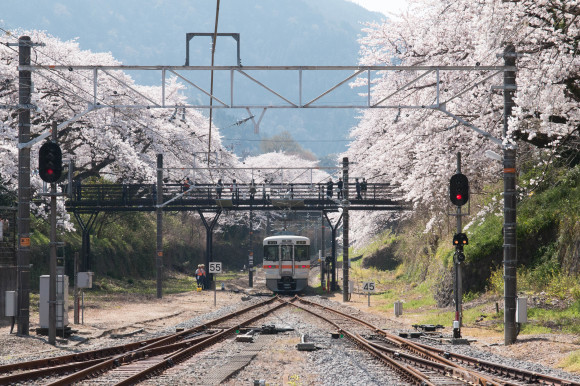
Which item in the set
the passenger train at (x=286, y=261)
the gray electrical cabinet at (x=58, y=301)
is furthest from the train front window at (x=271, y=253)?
the gray electrical cabinet at (x=58, y=301)

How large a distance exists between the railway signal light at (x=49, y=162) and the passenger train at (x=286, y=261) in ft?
80.5

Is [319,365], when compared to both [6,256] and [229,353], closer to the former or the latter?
[229,353]

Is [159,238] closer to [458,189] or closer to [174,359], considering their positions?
[458,189]

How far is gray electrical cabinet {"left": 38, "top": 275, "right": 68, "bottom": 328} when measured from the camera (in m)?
18.4

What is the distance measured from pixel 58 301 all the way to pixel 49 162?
429 centimetres

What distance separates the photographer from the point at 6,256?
73.1 ft

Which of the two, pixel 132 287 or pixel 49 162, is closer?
pixel 49 162

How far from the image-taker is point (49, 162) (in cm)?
1588

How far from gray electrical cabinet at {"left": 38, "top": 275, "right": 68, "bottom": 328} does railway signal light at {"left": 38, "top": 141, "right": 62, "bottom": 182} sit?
371 cm

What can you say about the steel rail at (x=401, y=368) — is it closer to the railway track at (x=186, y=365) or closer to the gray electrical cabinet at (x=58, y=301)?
the railway track at (x=186, y=365)

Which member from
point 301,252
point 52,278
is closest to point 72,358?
point 52,278

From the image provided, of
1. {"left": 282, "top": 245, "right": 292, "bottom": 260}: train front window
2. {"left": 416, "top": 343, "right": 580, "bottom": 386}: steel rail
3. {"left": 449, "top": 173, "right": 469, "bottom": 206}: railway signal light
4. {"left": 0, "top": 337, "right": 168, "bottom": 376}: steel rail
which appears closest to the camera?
{"left": 416, "top": 343, "right": 580, "bottom": 386}: steel rail

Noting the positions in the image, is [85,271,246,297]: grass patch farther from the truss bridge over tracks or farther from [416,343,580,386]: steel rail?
[416,343,580,386]: steel rail

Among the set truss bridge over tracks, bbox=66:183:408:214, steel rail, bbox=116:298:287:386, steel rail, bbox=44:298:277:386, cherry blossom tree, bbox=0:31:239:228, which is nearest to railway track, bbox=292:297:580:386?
steel rail, bbox=116:298:287:386
